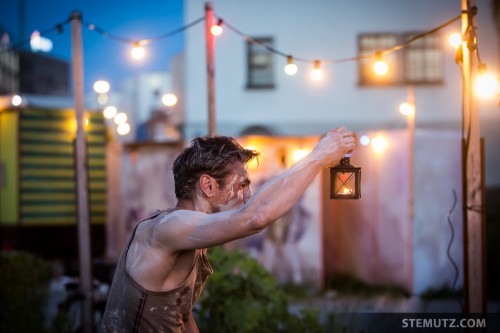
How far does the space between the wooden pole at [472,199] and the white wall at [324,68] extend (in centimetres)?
1369

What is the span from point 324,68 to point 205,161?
16951mm

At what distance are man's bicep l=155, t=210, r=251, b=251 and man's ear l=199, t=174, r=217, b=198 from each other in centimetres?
25

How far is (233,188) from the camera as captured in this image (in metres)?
3.07

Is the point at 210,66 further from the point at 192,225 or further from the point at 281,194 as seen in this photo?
the point at 281,194

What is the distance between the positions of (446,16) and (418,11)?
33.7 inches

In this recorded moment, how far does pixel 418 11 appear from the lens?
19.6m

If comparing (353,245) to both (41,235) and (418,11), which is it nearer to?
(41,235)

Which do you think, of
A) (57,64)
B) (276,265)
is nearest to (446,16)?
(276,265)

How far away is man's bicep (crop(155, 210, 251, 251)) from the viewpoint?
2525 mm

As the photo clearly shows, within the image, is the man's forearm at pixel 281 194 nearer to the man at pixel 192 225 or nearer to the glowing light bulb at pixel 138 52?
the man at pixel 192 225

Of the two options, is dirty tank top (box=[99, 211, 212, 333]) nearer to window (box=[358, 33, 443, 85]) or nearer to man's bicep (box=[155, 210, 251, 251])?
man's bicep (box=[155, 210, 251, 251])

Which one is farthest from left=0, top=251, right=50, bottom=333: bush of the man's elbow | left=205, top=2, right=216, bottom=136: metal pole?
the man's elbow

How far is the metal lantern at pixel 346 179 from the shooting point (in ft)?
10.7

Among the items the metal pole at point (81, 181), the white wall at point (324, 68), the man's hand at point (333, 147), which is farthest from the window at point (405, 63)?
the man's hand at point (333, 147)
